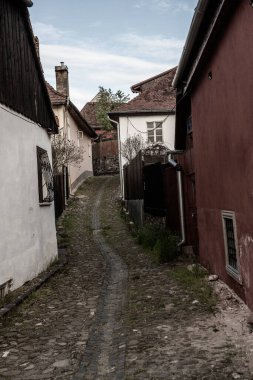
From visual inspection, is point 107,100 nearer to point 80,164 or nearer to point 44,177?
point 80,164

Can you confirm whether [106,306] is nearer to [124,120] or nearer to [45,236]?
[45,236]

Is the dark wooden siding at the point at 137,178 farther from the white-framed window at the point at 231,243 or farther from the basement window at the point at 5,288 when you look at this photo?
the basement window at the point at 5,288

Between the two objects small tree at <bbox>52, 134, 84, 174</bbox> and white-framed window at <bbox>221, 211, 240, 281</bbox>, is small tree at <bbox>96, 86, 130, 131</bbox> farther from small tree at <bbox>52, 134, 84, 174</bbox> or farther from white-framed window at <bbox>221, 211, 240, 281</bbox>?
white-framed window at <bbox>221, 211, 240, 281</bbox>

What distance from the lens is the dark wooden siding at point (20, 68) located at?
7.74 meters

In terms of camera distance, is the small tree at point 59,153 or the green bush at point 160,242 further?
the small tree at point 59,153

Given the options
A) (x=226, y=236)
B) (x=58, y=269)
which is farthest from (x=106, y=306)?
(x=58, y=269)

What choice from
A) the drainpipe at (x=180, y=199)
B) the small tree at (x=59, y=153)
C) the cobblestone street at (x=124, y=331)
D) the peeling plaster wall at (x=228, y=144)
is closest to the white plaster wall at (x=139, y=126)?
the small tree at (x=59, y=153)

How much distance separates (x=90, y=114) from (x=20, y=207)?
36345mm

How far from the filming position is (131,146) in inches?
908

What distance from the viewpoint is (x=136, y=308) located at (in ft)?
20.9

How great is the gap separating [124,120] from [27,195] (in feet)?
53.4

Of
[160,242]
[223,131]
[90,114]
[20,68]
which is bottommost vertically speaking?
[160,242]

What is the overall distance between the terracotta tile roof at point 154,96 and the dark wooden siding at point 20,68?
13.7 m

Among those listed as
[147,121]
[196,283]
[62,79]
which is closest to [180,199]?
[196,283]
